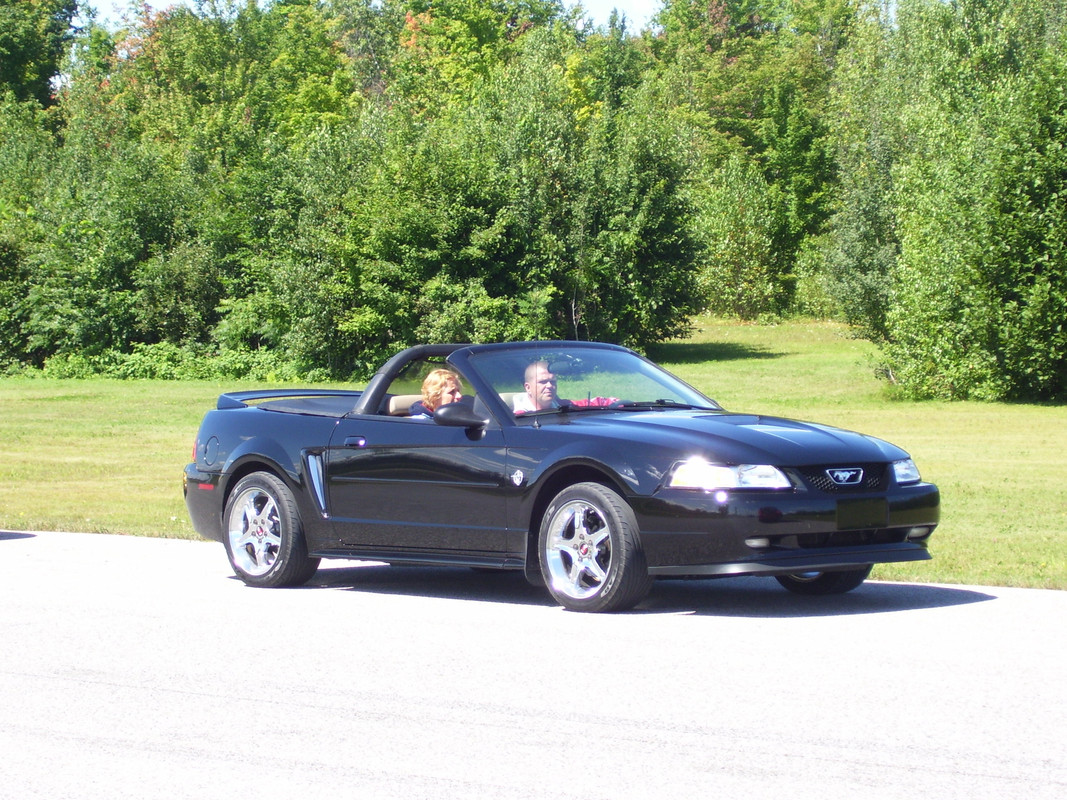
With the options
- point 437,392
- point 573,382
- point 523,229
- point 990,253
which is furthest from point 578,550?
point 523,229

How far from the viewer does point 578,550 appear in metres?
7.55

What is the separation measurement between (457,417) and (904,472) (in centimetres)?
253

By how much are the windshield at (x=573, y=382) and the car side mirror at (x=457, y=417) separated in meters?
0.23

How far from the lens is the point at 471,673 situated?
20.0 feet

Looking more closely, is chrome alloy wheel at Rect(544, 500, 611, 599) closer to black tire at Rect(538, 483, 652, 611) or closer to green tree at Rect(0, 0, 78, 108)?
black tire at Rect(538, 483, 652, 611)

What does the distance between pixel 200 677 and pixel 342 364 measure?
→ 39372 mm

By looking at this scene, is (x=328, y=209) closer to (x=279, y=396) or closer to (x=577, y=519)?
(x=279, y=396)

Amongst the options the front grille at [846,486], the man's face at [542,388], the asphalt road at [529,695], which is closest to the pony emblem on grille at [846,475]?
the front grille at [846,486]

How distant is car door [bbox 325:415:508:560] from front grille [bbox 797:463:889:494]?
173 cm

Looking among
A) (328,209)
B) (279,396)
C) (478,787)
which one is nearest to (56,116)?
(328,209)

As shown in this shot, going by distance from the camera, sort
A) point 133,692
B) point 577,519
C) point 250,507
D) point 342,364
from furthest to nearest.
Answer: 1. point 342,364
2. point 250,507
3. point 577,519
4. point 133,692

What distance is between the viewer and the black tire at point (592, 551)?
7.29m

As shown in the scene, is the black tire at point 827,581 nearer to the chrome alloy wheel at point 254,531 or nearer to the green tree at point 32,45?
the chrome alloy wheel at point 254,531

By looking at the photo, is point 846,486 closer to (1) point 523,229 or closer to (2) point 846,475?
(2) point 846,475
